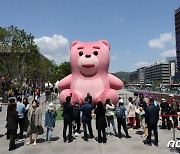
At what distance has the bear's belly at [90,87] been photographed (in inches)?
588

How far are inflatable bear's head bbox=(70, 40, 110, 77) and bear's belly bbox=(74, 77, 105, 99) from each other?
18.7 inches

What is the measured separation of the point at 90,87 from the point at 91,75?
2.58 feet

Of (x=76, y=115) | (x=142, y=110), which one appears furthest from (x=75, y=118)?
(x=142, y=110)

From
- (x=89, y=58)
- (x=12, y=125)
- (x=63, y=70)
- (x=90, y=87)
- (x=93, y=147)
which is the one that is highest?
(x=63, y=70)

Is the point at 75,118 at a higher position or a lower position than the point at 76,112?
lower

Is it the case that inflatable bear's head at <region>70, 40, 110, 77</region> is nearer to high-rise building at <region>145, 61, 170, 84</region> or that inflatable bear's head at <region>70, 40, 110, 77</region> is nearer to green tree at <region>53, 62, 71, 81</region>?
green tree at <region>53, 62, 71, 81</region>

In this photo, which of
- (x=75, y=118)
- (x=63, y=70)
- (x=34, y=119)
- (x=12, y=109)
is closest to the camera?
(x=12, y=109)

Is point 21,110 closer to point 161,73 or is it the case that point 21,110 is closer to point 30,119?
point 30,119

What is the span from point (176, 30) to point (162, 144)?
110319 millimetres

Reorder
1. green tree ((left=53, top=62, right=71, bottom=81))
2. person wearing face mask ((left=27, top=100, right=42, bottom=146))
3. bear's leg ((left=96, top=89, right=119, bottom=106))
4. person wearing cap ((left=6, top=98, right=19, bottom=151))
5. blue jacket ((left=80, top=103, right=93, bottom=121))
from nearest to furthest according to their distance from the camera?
person wearing cap ((left=6, top=98, right=19, bottom=151)) → person wearing face mask ((left=27, top=100, right=42, bottom=146)) → blue jacket ((left=80, top=103, right=93, bottom=121)) → bear's leg ((left=96, top=89, right=119, bottom=106)) → green tree ((left=53, top=62, right=71, bottom=81))

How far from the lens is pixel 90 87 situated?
14.9m

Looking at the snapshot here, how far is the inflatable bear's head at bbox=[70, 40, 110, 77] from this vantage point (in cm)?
1480

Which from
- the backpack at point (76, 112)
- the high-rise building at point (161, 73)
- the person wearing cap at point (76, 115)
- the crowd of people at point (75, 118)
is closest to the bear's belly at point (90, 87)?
the crowd of people at point (75, 118)

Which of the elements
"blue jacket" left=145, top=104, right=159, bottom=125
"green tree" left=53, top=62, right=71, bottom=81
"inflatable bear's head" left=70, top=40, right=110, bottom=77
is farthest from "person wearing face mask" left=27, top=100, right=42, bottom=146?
"green tree" left=53, top=62, right=71, bottom=81
